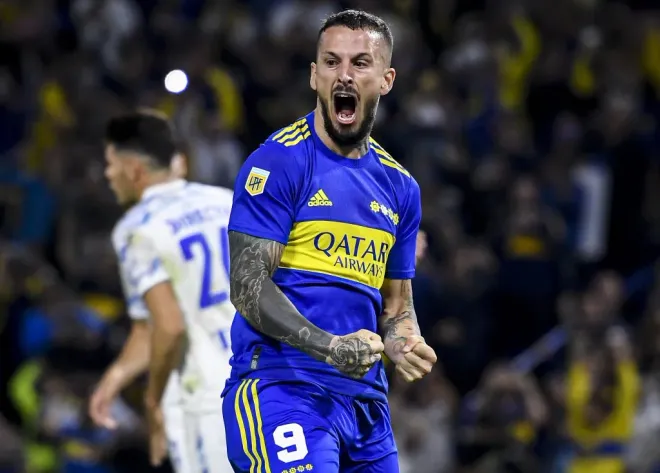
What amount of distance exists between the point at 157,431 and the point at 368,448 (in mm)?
1984

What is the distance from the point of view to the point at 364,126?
4.54 m

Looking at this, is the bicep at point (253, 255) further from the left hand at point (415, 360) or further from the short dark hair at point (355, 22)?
the short dark hair at point (355, 22)

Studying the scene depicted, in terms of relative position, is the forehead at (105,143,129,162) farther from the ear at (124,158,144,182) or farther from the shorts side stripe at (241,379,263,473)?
the shorts side stripe at (241,379,263,473)

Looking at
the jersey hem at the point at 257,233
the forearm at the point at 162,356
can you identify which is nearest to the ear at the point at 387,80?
the jersey hem at the point at 257,233

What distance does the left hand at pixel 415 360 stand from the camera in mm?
4328

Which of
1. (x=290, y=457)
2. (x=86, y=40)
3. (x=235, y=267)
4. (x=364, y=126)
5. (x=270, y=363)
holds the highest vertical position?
(x=86, y=40)

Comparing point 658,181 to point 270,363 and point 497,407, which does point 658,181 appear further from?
point 270,363

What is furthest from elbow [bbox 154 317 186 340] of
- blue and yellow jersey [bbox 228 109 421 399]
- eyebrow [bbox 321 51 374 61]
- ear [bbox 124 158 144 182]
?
eyebrow [bbox 321 51 374 61]

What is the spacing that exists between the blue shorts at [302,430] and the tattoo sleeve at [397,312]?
287 millimetres

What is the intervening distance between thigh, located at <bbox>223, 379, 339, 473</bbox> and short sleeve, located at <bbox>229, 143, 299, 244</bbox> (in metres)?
0.52

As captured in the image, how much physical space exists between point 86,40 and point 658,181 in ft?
18.8

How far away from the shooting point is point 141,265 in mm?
5977

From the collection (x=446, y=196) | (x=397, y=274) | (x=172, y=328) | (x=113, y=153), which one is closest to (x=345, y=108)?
(x=397, y=274)

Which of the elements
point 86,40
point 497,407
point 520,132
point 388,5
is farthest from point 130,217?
point 388,5
